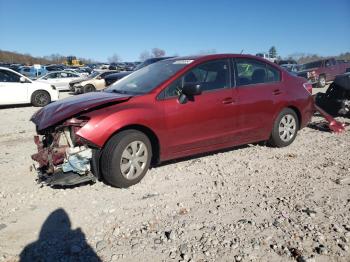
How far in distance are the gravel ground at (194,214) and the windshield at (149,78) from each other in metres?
1.26

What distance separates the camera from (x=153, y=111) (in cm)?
499

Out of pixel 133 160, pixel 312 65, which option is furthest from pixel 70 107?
pixel 312 65

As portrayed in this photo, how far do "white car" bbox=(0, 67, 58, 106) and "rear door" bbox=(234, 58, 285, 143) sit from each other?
10307mm

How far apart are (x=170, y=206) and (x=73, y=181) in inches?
48.3

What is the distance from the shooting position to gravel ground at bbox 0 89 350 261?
11.0 feet

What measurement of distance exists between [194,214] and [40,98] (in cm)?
1183

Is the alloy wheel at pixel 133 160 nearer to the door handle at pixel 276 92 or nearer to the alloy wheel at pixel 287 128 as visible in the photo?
the door handle at pixel 276 92

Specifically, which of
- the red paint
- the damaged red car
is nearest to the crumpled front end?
the damaged red car

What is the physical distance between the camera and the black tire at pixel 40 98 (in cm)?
1423

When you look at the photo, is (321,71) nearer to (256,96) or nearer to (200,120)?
(256,96)

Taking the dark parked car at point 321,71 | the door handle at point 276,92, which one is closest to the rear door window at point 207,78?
the door handle at point 276,92

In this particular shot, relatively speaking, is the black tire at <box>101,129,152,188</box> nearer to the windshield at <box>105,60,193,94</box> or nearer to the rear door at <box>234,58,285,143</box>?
the windshield at <box>105,60,193,94</box>

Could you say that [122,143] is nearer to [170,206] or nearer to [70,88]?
[170,206]

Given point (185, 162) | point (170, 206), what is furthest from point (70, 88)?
point (170, 206)
